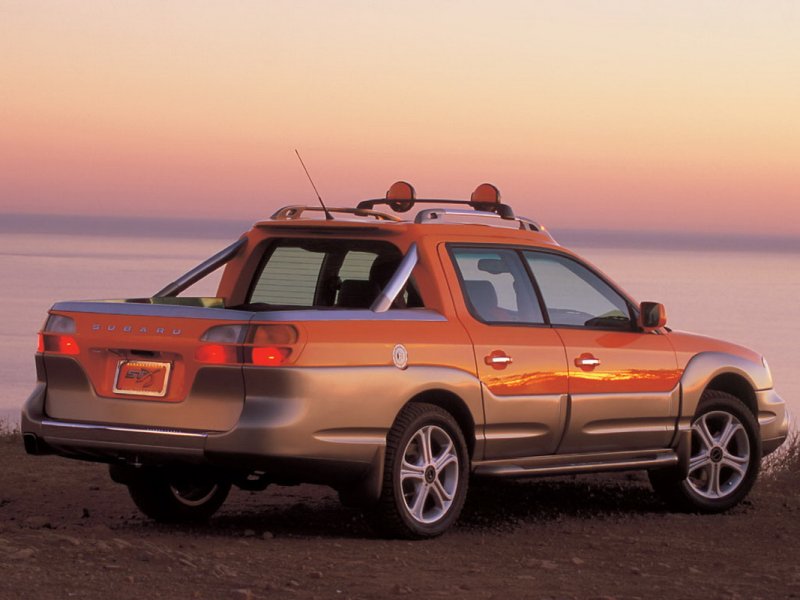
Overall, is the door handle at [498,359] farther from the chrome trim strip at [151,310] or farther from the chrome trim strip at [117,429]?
the chrome trim strip at [117,429]

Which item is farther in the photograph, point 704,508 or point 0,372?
point 0,372

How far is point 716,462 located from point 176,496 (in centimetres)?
356

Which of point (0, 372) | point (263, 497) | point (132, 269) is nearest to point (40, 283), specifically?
point (132, 269)

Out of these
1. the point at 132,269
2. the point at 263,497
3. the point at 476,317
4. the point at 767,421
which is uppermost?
the point at 476,317

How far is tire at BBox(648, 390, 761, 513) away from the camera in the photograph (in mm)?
11727

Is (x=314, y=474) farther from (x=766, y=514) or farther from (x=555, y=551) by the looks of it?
(x=766, y=514)

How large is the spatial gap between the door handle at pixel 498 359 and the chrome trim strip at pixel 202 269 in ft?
5.52

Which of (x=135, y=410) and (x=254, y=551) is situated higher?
(x=135, y=410)

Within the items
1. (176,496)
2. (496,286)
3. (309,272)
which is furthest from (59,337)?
(496,286)

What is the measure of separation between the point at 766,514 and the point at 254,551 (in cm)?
416

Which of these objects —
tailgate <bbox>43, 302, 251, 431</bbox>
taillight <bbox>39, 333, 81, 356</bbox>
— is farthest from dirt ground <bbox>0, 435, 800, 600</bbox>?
taillight <bbox>39, 333, 81, 356</bbox>

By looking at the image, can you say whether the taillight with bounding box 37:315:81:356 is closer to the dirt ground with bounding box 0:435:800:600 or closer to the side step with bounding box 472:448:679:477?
the dirt ground with bounding box 0:435:800:600

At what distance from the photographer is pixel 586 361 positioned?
1076cm

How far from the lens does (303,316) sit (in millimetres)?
9203
